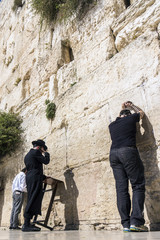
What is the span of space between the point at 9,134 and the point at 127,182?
4.39 metres

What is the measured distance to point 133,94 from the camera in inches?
146

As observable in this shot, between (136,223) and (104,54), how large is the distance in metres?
3.20

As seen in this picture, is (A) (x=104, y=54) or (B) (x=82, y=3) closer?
(A) (x=104, y=54)

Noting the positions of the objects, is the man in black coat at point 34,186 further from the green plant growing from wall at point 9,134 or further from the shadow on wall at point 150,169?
the green plant growing from wall at point 9,134

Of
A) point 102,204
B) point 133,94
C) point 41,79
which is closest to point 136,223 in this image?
point 102,204

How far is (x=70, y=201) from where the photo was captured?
4.29 meters

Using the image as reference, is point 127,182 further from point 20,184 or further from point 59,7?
point 59,7

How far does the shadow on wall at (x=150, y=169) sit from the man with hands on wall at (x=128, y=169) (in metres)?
0.24

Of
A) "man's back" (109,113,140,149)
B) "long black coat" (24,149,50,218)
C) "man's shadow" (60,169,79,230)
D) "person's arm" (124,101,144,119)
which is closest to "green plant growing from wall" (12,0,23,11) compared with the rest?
"long black coat" (24,149,50,218)

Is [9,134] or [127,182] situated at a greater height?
[9,134]

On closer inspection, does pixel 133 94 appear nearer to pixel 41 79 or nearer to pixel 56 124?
pixel 56 124

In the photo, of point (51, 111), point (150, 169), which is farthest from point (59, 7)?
point (150, 169)

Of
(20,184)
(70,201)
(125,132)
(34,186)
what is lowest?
(70,201)

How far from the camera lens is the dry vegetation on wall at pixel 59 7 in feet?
18.9
